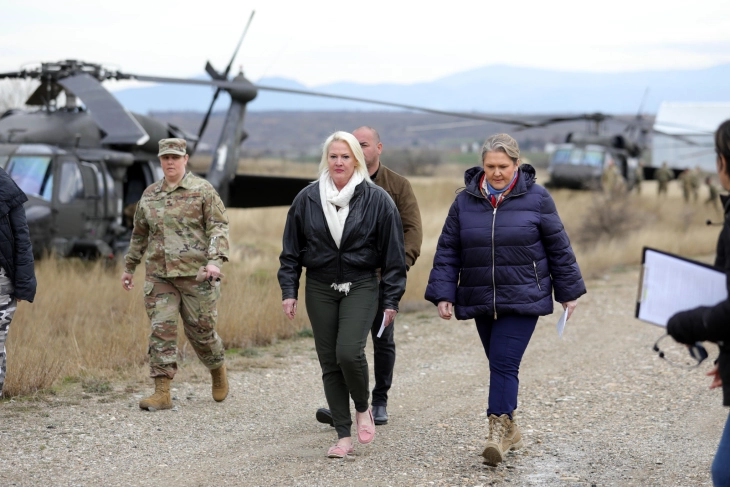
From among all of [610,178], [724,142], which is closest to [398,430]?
[724,142]

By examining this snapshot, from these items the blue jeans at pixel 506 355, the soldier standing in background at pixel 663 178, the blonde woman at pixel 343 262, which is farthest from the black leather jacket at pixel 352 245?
the soldier standing in background at pixel 663 178

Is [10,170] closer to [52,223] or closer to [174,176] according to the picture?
[52,223]

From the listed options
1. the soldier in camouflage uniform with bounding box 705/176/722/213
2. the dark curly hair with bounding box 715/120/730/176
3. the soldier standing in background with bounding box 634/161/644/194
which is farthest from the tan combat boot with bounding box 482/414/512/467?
the soldier standing in background with bounding box 634/161/644/194

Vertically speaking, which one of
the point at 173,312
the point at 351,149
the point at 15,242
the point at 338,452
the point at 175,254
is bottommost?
the point at 338,452

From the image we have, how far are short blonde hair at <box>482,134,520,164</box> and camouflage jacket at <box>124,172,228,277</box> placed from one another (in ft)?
6.66

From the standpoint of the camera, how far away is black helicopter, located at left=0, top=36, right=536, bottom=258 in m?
12.0

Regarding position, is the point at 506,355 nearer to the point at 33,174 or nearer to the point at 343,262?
the point at 343,262

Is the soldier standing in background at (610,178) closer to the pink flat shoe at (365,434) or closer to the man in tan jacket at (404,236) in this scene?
the man in tan jacket at (404,236)

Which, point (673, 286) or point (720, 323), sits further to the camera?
point (673, 286)

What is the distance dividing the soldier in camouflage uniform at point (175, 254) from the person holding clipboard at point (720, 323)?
3550mm

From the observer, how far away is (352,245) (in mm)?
5012

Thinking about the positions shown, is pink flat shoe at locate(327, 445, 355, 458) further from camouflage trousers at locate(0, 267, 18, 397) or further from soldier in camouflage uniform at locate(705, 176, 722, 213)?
soldier in camouflage uniform at locate(705, 176, 722, 213)

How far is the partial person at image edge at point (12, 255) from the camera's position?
18.6 feet

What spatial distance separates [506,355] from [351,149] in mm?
1438
